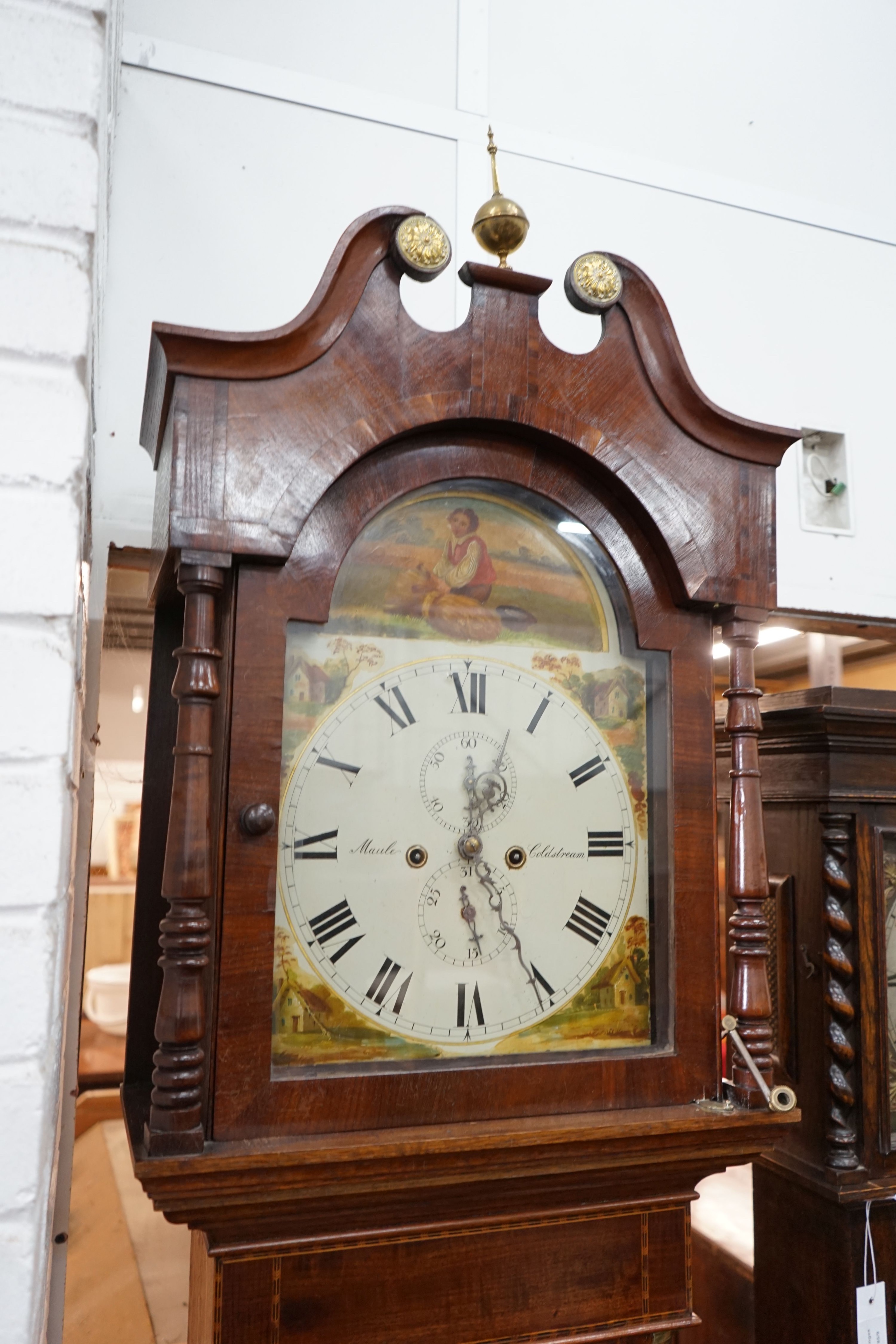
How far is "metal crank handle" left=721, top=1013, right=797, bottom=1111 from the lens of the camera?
969 mm

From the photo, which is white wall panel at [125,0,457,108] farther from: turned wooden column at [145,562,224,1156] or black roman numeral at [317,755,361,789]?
black roman numeral at [317,755,361,789]

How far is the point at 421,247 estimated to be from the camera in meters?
0.95

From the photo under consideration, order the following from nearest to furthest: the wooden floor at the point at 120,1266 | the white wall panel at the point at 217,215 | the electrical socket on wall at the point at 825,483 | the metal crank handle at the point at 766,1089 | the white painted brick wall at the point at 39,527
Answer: the white painted brick wall at the point at 39,527 < the metal crank handle at the point at 766,1089 < the white wall panel at the point at 217,215 < the wooden floor at the point at 120,1266 < the electrical socket on wall at the point at 825,483

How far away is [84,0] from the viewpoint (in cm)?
81

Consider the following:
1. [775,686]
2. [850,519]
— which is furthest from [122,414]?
[775,686]

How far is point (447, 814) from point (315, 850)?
0.42ft

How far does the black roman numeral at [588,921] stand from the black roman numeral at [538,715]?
172 millimetres

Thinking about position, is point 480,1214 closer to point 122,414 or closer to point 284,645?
point 284,645

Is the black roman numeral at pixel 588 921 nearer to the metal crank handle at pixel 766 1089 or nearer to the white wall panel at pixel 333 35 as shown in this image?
the metal crank handle at pixel 766 1089

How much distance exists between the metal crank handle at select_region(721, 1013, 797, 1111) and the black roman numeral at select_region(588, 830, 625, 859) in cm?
20

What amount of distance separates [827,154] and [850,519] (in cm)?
67

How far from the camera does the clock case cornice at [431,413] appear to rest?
890 mm

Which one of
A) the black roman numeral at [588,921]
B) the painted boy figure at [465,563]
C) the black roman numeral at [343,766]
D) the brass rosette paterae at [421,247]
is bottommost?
the black roman numeral at [588,921]

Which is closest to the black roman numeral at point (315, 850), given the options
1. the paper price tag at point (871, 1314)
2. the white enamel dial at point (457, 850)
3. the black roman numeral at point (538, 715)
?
the white enamel dial at point (457, 850)
